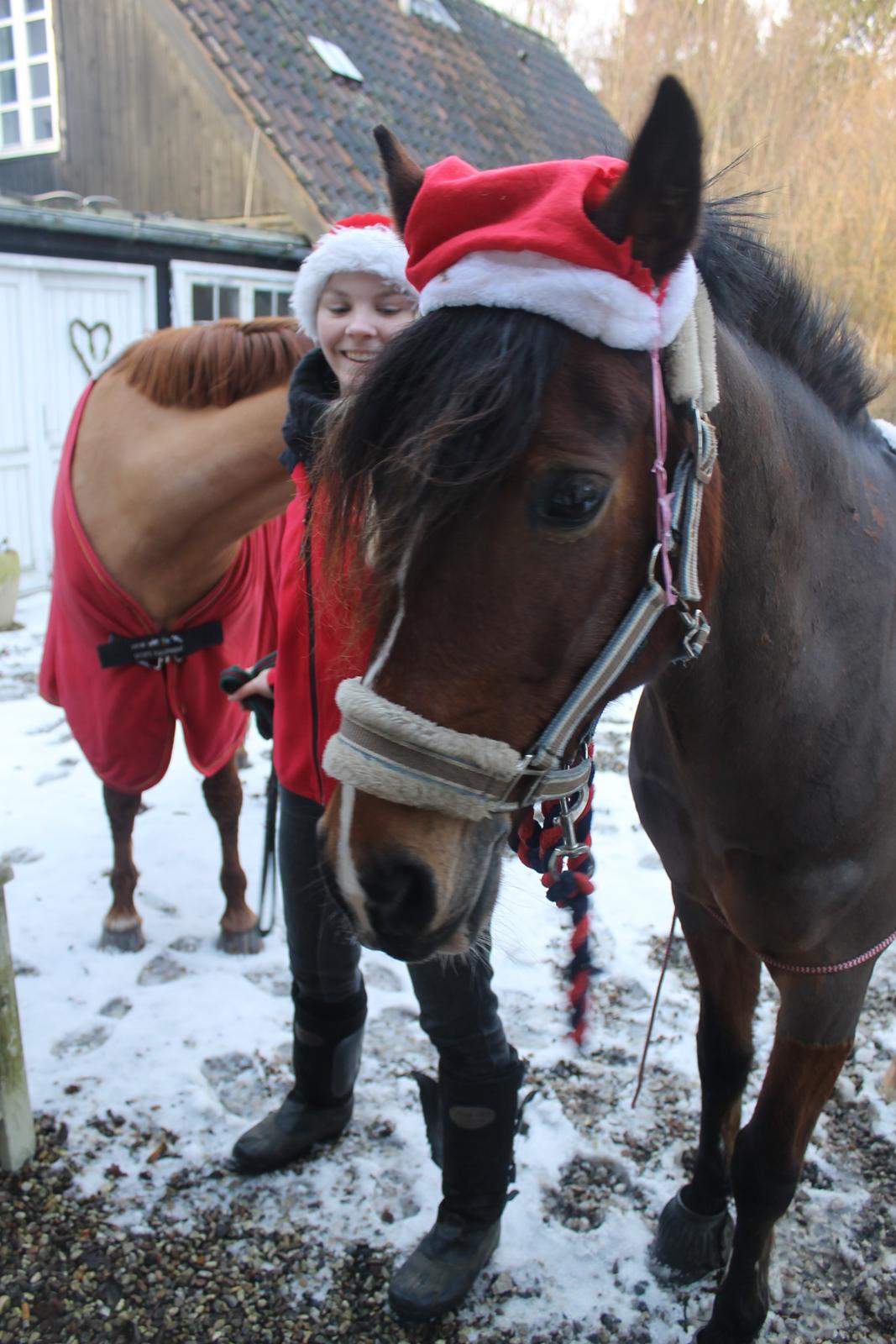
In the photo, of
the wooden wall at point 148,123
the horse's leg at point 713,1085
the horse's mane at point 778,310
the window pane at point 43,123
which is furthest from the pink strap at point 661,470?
the window pane at point 43,123

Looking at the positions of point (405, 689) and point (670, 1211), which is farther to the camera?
point (670, 1211)

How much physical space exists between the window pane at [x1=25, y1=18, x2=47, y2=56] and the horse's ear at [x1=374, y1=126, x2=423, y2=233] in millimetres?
10359

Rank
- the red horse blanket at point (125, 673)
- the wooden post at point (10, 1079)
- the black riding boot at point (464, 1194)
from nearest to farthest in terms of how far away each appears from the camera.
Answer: the black riding boot at point (464, 1194) → the wooden post at point (10, 1079) → the red horse blanket at point (125, 673)

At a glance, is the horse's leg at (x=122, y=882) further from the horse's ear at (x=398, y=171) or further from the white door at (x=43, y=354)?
the white door at (x=43, y=354)

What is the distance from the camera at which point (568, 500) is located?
1.01 metres

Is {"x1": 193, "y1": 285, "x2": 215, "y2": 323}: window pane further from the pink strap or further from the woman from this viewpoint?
the pink strap

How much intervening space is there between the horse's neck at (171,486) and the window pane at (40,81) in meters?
8.80

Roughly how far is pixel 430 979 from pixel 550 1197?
76 centimetres

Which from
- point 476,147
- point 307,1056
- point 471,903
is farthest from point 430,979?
point 476,147

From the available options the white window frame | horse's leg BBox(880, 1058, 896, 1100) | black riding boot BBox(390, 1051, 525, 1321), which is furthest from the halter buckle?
the white window frame

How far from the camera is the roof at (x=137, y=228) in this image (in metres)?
6.29

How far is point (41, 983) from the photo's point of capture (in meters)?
2.81

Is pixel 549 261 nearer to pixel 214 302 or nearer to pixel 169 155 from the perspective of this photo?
pixel 214 302

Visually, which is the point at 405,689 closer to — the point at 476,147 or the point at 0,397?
the point at 0,397
